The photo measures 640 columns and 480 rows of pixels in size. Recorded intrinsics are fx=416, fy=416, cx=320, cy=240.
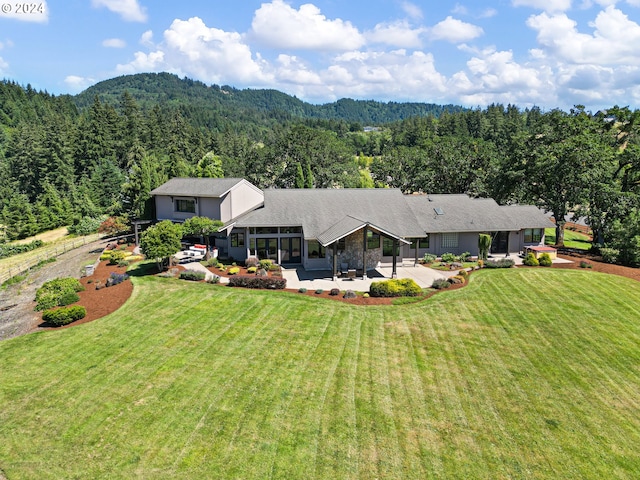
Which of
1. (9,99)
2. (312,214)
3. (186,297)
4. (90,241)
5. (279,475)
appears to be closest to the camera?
(279,475)

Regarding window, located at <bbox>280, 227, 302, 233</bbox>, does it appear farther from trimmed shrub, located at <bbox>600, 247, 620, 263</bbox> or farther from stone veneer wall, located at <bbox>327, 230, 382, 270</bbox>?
trimmed shrub, located at <bbox>600, 247, 620, 263</bbox>

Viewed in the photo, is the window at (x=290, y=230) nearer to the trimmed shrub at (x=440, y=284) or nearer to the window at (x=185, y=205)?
the window at (x=185, y=205)

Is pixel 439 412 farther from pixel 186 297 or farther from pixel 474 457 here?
pixel 186 297

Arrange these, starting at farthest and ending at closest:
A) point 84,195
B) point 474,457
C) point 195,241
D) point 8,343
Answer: point 84,195 → point 195,241 → point 8,343 → point 474,457

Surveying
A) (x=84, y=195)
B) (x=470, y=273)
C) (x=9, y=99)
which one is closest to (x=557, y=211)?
(x=470, y=273)

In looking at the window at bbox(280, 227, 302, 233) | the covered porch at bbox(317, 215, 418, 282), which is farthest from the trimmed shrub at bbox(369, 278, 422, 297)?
the window at bbox(280, 227, 302, 233)

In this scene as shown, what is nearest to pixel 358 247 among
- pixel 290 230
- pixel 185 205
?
pixel 290 230
